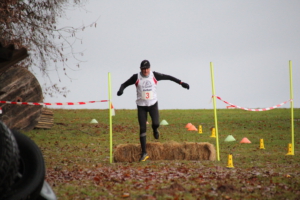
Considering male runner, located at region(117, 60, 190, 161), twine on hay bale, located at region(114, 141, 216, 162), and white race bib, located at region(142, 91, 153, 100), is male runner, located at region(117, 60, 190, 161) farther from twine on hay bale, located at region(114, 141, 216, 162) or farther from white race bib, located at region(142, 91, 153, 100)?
twine on hay bale, located at region(114, 141, 216, 162)

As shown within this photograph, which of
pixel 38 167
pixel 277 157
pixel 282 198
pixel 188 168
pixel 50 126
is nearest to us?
pixel 38 167

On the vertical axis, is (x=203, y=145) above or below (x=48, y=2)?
below

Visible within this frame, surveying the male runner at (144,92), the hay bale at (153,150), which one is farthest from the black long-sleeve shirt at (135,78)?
the hay bale at (153,150)

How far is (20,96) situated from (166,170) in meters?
10.7

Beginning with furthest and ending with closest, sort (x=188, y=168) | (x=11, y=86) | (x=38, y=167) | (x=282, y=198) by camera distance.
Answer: (x=11, y=86) < (x=188, y=168) < (x=282, y=198) < (x=38, y=167)

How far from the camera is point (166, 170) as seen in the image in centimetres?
1052

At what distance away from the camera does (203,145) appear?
12688 mm

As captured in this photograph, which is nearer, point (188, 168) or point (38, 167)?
point (38, 167)

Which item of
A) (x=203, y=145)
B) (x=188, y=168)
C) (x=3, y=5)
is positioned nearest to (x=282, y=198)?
(x=188, y=168)

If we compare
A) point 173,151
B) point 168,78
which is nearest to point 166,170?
point 173,151

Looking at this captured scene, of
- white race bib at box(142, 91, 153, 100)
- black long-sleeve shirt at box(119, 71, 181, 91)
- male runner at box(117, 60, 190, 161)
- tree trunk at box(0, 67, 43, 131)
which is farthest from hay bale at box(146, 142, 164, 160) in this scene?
tree trunk at box(0, 67, 43, 131)

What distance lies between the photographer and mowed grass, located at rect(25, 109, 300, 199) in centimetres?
808

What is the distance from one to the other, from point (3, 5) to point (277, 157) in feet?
37.6

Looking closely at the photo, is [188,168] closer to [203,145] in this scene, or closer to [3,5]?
[203,145]
